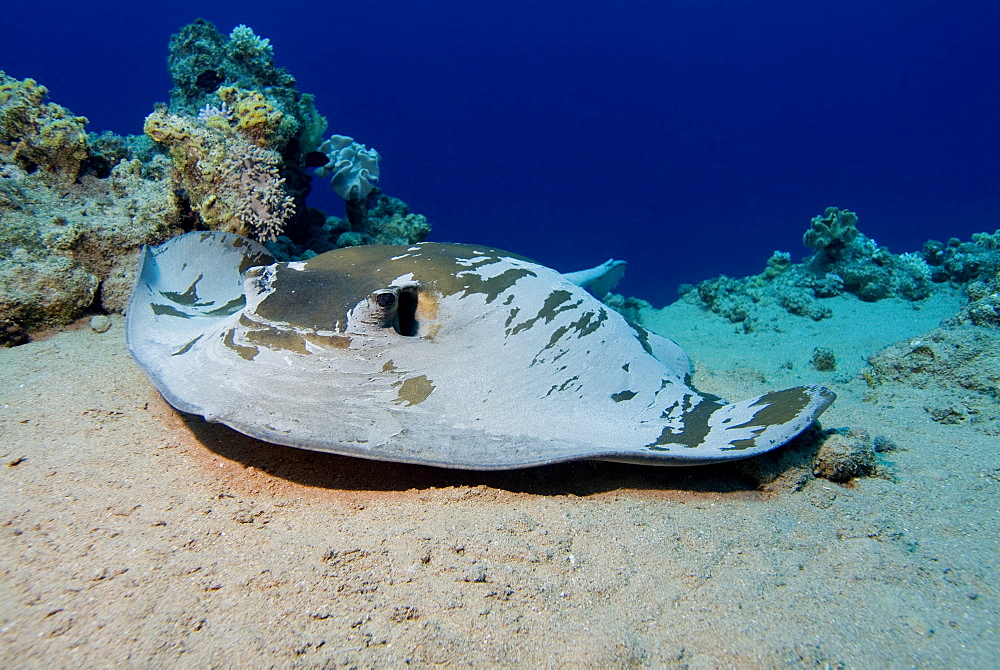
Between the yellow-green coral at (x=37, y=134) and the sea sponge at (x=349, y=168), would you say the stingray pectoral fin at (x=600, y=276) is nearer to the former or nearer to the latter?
the sea sponge at (x=349, y=168)

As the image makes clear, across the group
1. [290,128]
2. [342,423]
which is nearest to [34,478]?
[342,423]

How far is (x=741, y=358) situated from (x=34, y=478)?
661 cm

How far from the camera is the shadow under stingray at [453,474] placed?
2.43m

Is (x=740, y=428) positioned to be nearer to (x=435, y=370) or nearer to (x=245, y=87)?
(x=435, y=370)

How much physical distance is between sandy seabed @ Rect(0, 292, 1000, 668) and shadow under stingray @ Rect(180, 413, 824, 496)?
0.05 feet

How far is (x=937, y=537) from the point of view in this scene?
2.07 metres

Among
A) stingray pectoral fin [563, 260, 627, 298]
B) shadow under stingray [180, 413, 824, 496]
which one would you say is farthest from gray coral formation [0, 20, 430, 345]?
stingray pectoral fin [563, 260, 627, 298]

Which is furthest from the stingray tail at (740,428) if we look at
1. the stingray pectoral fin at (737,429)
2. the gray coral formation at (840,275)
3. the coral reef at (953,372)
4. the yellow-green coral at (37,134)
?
the yellow-green coral at (37,134)

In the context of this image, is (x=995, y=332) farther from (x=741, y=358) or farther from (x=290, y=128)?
(x=290, y=128)

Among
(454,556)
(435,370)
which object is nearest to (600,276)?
(435,370)

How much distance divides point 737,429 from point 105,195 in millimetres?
6577

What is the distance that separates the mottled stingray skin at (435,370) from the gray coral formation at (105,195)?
113 centimetres

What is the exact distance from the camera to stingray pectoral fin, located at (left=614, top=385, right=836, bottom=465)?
2285 millimetres

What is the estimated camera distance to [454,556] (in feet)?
6.29
